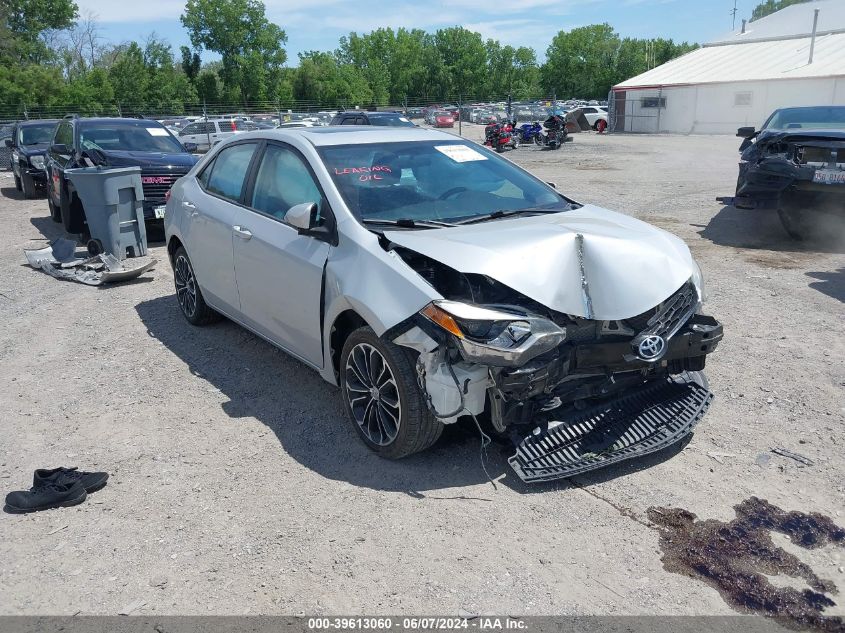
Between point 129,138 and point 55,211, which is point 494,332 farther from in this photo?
point 55,211

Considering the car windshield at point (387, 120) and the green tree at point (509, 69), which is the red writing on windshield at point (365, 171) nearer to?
the car windshield at point (387, 120)

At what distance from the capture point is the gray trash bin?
28.8 feet

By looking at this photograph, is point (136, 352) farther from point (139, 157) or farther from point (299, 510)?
point (139, 157)

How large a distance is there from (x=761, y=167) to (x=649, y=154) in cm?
1788

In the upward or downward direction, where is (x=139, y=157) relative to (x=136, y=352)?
upward

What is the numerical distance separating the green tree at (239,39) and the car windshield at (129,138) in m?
66.6

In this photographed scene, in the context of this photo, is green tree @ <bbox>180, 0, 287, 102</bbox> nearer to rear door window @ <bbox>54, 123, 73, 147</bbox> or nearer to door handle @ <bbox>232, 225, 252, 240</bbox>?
rear door window @ <bbox>54, 123, 73, 147</bbox>

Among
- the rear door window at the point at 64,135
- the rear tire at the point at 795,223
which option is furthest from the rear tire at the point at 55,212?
the rear tire at the point at 795,223

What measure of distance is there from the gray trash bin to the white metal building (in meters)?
38.1

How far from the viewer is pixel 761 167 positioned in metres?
8.82

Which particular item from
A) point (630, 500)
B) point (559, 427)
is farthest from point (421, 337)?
point (630, 500)

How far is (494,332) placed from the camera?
346cm

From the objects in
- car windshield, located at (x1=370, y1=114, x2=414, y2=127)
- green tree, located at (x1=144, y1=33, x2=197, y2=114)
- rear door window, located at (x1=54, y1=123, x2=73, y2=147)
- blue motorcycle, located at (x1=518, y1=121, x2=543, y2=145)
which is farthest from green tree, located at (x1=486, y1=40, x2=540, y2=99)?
rear door window, located at (x1=54, y1=123, x2=73, y2=147)

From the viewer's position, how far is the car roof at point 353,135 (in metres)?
4.82
